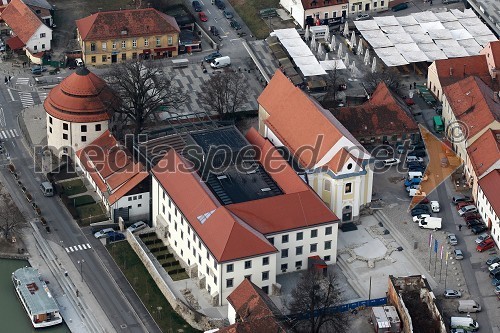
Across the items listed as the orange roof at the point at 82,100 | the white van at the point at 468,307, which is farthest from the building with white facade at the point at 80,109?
the white van at the point at 468,307

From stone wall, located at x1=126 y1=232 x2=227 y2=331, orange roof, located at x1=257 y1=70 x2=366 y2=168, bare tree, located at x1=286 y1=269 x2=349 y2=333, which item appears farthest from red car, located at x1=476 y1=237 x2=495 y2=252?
stone wall, located at x1=126 y1=232 x2=227 y2=331

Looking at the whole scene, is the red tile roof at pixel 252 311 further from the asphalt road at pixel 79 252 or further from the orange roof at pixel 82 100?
the orange roof at pixel 82 100

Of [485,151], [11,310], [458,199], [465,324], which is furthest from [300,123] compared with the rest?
[11,310]

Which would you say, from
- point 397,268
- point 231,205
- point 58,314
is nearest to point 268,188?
point 231,205

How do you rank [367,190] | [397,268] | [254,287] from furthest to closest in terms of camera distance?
[367,190] < [397,268] < [254,287]

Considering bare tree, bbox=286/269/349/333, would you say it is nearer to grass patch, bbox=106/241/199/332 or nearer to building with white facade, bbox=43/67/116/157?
grass patch, bbox=106/241/199/332

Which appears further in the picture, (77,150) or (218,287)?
(77,150)

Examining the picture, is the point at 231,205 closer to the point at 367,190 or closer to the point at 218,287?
the point at 218,287
